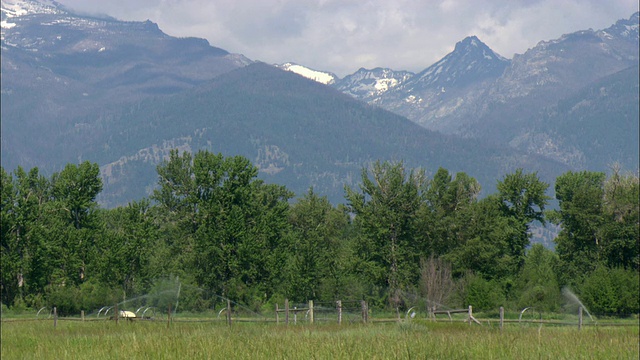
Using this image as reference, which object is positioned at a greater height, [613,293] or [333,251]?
[333,251]

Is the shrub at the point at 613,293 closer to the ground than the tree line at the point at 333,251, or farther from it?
closer to the ground

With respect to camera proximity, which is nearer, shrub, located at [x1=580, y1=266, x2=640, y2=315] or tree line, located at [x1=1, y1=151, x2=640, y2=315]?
shrub, located at [x1=580, y1=266, x2=640, y2=315]

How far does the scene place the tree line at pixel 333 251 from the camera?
67.9 metres

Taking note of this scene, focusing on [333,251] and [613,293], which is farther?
[333,251]

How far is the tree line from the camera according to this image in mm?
67938

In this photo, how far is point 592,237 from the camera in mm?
70625

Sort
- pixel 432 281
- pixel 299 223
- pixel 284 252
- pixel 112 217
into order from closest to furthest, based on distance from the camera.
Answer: pixel 432 281, pixel 284 252, pixel 299 223, pixel 112 217

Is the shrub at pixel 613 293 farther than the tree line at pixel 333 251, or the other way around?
the tree line at pixel 333 251

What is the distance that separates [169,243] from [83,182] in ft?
75.6

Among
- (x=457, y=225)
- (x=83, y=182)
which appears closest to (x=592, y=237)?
(x=457, y=225)

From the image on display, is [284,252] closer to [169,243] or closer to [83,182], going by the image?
[83,182]

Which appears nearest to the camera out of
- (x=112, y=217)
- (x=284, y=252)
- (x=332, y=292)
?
(x=332, y=292)

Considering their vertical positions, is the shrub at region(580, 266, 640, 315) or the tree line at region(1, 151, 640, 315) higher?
the tree line at region(1, 151, 640, 315)

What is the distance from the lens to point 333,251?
260ft
